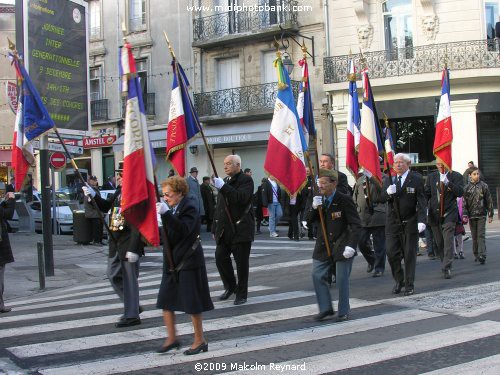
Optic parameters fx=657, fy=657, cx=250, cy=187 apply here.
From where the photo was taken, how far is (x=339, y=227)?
24.2 ft

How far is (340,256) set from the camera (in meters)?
7.25

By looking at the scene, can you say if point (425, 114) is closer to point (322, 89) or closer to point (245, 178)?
point (322, 89)

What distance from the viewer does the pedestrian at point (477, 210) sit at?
1155 cm

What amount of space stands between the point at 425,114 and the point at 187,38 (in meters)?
12.0

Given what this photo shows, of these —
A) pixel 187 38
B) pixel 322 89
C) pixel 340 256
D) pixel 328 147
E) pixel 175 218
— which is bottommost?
pixel 340 256

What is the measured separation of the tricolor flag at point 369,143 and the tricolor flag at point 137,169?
3.70m

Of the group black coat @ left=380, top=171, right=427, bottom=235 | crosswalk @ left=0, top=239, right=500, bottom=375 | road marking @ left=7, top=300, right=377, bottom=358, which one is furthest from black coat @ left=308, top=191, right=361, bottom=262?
black coat @ left=380, top=171, right=427, bottom=235

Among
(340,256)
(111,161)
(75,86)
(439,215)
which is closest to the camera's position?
(340,256)

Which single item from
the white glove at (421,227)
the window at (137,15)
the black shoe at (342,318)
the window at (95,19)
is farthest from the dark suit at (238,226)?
the window at (95,19)

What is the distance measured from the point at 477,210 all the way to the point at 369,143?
3.72 metres

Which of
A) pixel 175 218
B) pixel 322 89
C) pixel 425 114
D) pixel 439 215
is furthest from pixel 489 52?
pixel 175 218

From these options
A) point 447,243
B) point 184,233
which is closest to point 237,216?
point 184,233

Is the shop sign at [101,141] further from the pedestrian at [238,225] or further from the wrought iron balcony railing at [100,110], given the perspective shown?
the pedestrian at [238,225]

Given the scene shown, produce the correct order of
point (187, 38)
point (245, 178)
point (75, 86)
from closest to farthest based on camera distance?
point (245, 178), point (75, 86), point (187, 38)
